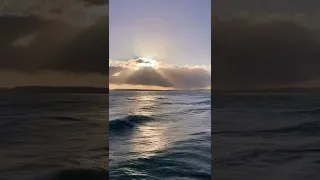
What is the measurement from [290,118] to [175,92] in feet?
3.07

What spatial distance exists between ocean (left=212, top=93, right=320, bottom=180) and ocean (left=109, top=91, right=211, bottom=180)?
0.76 ft

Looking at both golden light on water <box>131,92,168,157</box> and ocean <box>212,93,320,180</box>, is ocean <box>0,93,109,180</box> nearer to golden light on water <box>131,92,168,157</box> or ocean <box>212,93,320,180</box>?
golden light on water <box>131,92,168,157</box>

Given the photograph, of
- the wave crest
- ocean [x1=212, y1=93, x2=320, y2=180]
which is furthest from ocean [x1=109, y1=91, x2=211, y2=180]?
ocean [x1=212, y1=93, x2=320, y2=180]

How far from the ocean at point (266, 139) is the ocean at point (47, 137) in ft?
3.18

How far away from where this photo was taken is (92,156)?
107 inches

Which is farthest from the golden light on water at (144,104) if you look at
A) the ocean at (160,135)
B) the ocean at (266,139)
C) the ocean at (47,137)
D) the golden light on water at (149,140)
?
the ocean at (266,139)

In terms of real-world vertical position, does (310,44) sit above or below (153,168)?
above

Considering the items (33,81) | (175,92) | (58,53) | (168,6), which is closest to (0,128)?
(33,81)

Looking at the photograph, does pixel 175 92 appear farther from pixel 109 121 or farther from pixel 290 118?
pixel 290 118

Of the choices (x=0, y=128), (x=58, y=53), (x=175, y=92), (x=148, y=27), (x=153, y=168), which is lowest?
(x=153, y=168)

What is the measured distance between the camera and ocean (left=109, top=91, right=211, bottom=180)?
2.95 metres

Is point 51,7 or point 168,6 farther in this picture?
point 168,6

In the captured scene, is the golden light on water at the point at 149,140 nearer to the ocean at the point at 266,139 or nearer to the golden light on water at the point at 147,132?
the golden light on water at the point at 147,132

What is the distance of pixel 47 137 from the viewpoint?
2.71 metres
